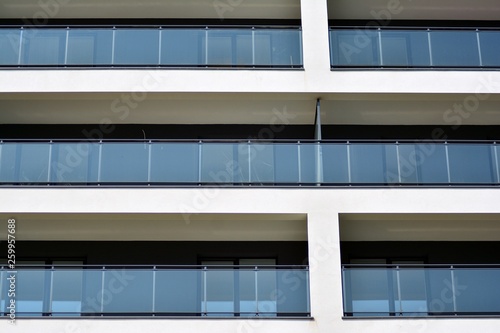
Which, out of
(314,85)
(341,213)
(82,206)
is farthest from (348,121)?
(82,206)

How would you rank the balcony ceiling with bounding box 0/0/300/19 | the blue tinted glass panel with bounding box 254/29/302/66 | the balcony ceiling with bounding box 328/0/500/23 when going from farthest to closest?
A: the balcony ceiling with bounding box 328/0/500/23 < the balcony ceiling with bounding box 0/0/300/19 < the blue tinted glass panel with bounding box 254/29/302/66

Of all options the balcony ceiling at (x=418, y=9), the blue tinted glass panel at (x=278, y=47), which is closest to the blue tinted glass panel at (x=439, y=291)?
the blue tinted glass panel at (x=278, y=47)

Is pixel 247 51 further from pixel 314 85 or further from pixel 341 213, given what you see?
pixel 341 213

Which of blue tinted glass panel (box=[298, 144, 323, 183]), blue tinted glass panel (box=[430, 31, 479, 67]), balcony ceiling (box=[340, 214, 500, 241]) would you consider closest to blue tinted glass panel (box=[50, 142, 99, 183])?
blue tinted glass panel (box=[298, 144, 323, 183])

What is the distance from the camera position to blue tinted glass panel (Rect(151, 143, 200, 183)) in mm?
15984

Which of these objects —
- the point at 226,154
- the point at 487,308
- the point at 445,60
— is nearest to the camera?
the point at 487,308

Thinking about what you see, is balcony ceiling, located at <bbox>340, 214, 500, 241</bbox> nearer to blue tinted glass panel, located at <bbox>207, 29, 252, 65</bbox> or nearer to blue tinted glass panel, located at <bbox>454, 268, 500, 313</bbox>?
blue tinted glass panel, located at <bbox>454, 268, 500, 313</bbox>

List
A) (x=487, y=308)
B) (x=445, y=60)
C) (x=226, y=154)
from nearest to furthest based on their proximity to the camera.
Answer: (x=487, y=308)
(x=226, y=154)
(x=445, y=60)

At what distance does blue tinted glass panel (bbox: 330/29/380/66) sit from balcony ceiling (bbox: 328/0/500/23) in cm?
191

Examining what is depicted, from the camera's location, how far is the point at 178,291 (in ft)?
49.2

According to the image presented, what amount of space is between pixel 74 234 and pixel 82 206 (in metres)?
1.59

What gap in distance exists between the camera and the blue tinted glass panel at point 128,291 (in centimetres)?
1484

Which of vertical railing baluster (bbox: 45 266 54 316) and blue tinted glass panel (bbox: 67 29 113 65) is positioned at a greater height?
blue tinted glass panel (bbox: 67 29 113 65)

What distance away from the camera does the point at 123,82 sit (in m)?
16.7
